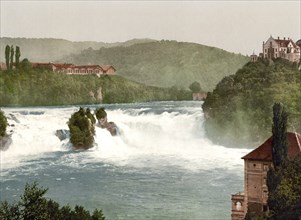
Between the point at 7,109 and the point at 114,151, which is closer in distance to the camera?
the point at 114,151

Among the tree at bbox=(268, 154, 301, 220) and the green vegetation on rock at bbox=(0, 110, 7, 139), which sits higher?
the green vegetation on rock at bbox=(0, 110, 7, 139)

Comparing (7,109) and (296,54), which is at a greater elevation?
(296,54)

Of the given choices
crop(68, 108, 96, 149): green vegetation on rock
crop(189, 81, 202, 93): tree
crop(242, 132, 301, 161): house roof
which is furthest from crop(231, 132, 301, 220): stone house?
crop(189, 81, 202, 93): tree

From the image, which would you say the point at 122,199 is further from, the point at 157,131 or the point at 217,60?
the point at 217,60

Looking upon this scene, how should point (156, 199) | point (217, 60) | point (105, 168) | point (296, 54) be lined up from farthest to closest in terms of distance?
point (217, 60)
point (296, 54)
point (105, 168)
point (156, 199)

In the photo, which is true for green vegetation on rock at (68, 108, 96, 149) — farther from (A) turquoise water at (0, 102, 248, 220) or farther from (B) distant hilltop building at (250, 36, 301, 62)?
(B) distant hilltop building at (250, 36, 301, 62)

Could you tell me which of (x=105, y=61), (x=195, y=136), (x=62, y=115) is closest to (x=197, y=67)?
(x=105, y=61)

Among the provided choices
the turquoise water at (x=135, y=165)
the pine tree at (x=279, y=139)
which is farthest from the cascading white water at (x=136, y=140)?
the pine tree at (x=279, y=139)
